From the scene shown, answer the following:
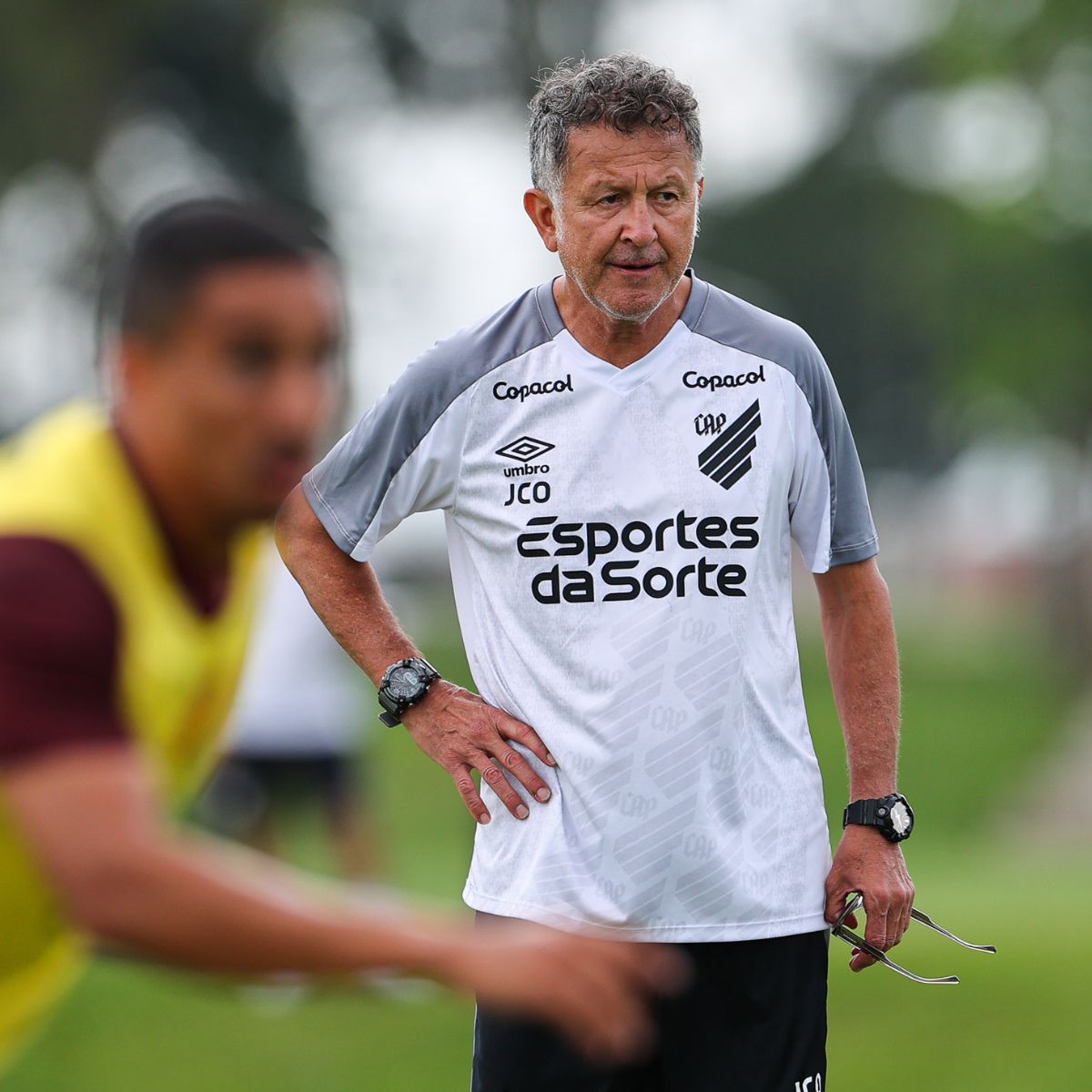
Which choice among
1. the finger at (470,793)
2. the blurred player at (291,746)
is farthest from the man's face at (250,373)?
the blurred player at (291,746)

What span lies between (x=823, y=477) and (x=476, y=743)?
0.97 meters

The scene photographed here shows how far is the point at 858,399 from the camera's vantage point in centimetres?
5931

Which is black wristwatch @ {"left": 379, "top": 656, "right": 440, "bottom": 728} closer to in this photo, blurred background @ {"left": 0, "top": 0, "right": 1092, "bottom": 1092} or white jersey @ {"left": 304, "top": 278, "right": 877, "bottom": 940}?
white jersey @ {"left": 304, "top": 278, "right": 877, "bottom": 940}

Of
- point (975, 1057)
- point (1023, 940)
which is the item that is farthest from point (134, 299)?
point (1023, 940)

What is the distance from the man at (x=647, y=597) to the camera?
3727mm

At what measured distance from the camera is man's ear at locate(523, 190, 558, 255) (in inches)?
154

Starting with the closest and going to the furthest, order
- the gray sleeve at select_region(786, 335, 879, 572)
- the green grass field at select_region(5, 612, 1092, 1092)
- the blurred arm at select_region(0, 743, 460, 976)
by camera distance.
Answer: the blurred arm at select_region(0, 743, 460, 976) → the gray sleeve at select_region(786, 335, 879, 572) → the green grass field at select_region(5, 612, 1092, 1092)

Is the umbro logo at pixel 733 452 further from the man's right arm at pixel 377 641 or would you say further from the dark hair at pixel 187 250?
the dark hair at pixel 187 250

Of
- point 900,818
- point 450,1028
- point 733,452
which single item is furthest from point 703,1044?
point 450,1028

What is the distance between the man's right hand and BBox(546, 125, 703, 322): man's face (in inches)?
36.4

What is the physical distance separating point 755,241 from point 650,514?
57161mm

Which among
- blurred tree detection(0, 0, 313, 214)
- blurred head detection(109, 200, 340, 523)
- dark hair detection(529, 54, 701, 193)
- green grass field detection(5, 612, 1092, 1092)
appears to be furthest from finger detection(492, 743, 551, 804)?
blurred tree detection(0, 0, 313, 214)

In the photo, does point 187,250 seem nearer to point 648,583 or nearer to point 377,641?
point 648,583

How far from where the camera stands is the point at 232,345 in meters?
2.39
